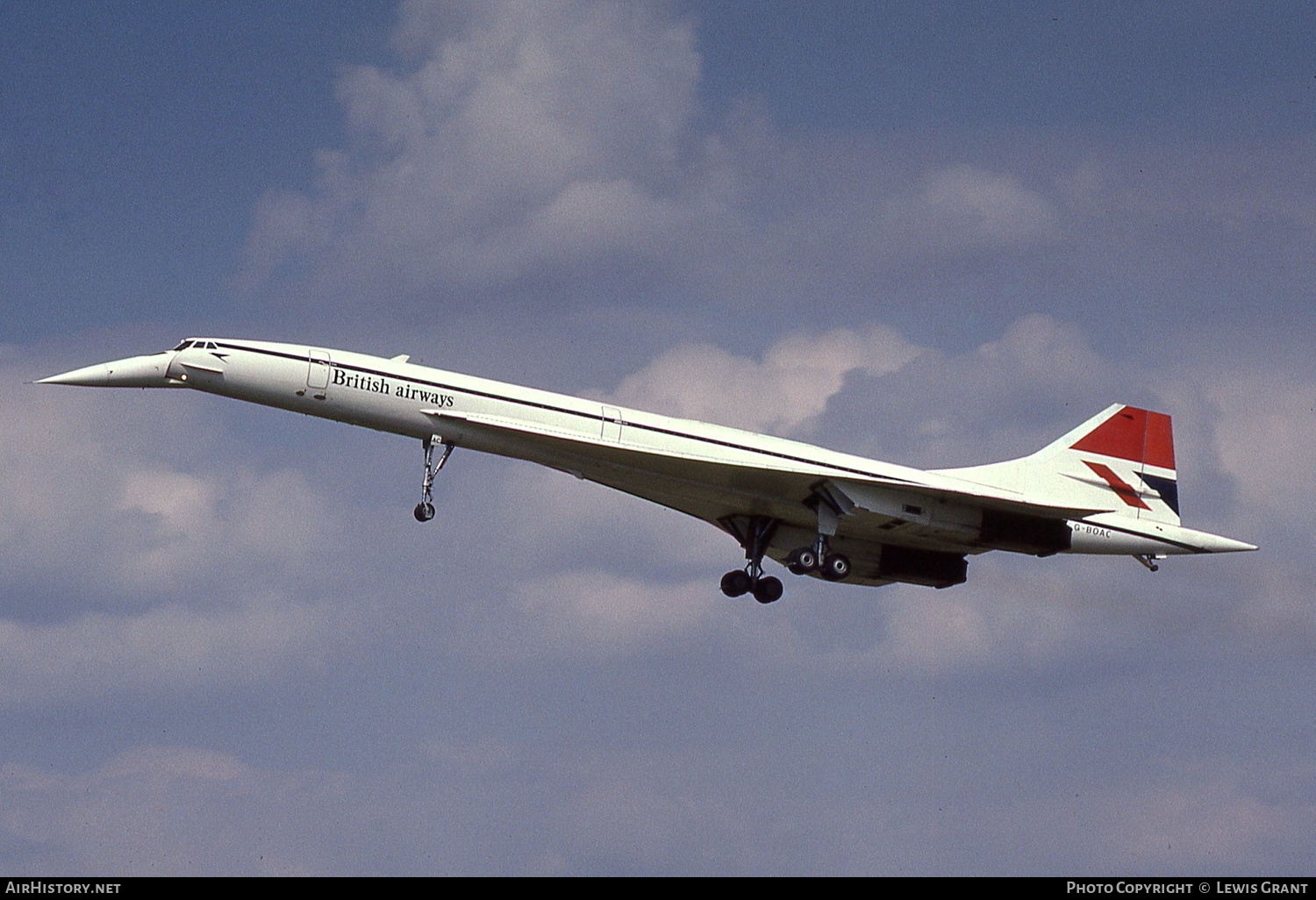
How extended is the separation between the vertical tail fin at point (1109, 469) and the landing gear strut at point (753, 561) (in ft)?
13.2

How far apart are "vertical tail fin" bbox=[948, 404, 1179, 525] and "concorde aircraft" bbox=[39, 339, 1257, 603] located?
0.08 feet

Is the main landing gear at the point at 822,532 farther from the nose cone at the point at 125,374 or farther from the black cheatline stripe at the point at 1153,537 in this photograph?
the nose cone at the point at 125,374

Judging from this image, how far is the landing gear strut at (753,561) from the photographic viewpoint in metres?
33.2

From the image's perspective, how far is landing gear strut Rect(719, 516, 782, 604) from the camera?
3316cm

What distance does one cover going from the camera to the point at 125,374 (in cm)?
2788

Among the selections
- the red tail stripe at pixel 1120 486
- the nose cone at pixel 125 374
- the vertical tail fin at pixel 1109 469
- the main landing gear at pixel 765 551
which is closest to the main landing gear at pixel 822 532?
the main landing gear at pixel 765 551

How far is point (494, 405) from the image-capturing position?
29.2 meters

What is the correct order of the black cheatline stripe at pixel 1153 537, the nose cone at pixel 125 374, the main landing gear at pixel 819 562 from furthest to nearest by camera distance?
the black cheatline stripe at pixel 1153 537 → the main landing gear at pixel 819 562 → the nose cone at pixel 125 374

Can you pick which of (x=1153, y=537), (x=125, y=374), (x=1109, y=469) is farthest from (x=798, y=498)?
(x=125, y=374)

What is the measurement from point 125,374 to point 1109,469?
19.0 m
